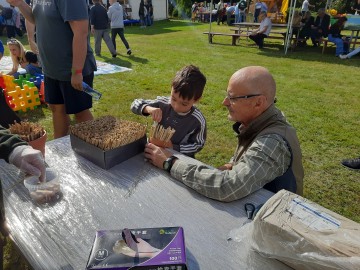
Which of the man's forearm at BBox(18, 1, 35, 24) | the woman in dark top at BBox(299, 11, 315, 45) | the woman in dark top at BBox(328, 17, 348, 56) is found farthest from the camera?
the woman in dark top at BBox(299, 11, 315, 45)

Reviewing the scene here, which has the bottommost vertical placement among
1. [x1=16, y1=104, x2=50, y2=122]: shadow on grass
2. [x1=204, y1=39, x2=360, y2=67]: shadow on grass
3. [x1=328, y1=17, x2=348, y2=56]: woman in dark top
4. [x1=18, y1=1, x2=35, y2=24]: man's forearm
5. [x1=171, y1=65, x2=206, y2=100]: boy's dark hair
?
[x1=16, y1=104, x2=50, y2=122]: shadow on grass

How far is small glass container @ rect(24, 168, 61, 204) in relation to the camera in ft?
4.39

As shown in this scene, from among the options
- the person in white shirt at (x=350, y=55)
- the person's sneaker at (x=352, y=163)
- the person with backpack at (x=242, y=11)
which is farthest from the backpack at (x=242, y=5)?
the person's sneaker at (x=352, y=163)

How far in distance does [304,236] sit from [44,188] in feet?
3.64

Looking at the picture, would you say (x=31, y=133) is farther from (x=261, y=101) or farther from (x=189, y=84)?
(x=261, y=101)

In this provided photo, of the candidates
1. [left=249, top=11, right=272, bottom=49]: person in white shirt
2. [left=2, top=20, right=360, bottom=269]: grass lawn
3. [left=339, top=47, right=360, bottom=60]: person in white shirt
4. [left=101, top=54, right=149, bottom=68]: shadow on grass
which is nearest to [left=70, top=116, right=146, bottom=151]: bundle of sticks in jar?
[left=2, top=20, right=360, bottom=269]: grass lawn

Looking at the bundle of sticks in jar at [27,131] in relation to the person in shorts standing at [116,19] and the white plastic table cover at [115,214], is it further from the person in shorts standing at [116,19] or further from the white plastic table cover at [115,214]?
the person in shorts standing at [116,19]

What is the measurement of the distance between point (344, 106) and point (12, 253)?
18.2ft

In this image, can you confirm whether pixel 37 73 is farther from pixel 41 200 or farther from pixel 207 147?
pixel 41 200

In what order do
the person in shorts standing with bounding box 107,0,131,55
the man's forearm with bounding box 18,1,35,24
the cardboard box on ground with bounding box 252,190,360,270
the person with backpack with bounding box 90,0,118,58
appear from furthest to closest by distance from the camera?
the person in shorts standing with bounding box 107,0,131,55
the person with backpack with bounding box 90,0,118,58
the man's forearm with bounding box 18,1,35,24
the cardboard box on ground with bounding box 252,190,360,270

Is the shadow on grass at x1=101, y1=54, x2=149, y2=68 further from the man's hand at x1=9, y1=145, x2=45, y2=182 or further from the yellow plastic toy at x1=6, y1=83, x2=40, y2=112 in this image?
the man's hand at x1=9, y1=145, x2=45, y2=182

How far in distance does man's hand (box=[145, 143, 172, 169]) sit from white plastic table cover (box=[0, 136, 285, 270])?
0.12ft

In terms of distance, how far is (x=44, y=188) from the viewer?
4.48ft

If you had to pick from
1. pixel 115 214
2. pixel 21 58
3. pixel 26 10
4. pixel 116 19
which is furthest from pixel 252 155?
pixel 116 19
